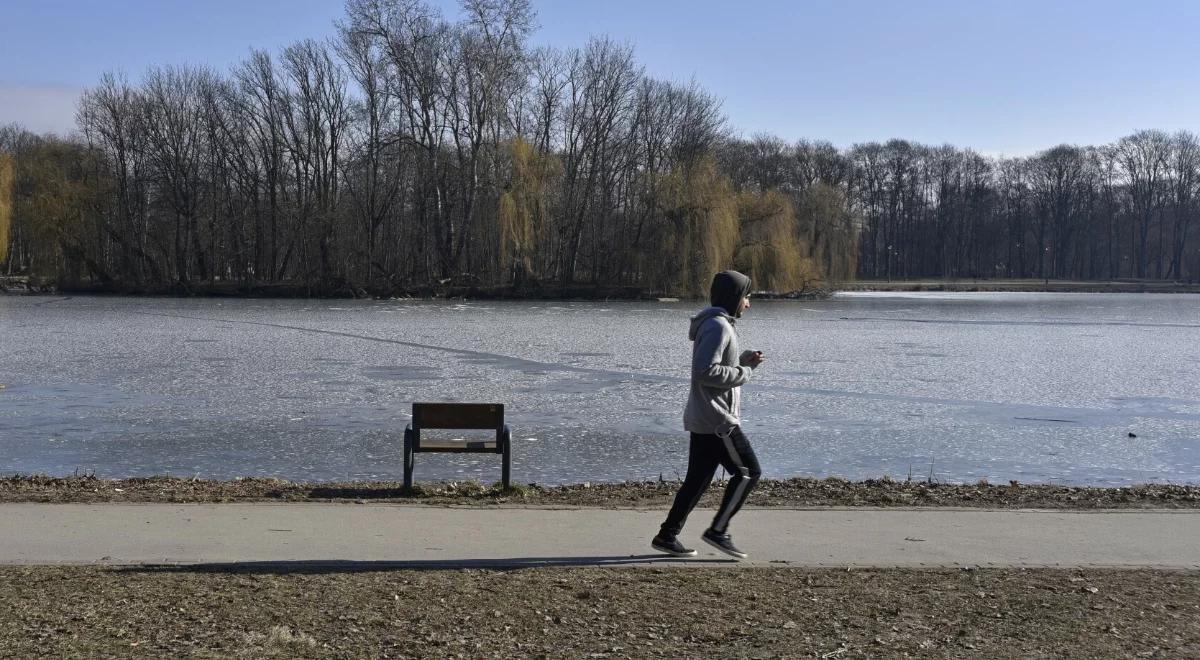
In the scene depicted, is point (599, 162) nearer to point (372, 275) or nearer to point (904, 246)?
point (372, 275)

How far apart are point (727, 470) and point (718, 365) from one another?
638 millimetres

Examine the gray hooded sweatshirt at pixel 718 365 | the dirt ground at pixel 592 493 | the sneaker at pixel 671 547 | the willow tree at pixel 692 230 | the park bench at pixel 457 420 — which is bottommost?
the dirt ground at pixel 592 493

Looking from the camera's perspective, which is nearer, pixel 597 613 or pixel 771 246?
pixel 597 613

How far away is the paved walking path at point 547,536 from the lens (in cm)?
646

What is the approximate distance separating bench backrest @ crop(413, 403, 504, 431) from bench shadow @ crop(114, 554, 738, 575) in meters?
2.52

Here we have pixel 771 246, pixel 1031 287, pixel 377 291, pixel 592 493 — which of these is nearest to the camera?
pixel 592 493

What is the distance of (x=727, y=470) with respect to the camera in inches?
257

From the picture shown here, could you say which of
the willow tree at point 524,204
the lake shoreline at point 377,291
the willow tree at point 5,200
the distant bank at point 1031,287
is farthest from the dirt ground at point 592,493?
the distant bank at point 1031,287

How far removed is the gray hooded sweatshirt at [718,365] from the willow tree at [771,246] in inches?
2047

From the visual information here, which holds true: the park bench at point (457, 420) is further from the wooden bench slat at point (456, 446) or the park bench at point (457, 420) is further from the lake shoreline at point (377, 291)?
the lake shoreline at point (377, 291)

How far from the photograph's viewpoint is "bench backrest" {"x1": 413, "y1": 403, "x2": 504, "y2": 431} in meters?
8.88

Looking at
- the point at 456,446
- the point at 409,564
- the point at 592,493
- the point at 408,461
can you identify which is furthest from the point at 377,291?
the point at 409,564

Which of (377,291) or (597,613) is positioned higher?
(377,291)

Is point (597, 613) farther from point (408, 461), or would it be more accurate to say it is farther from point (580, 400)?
point (580, 400)
